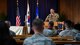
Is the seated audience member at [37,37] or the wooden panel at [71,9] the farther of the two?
the wooden panel at [71,9]

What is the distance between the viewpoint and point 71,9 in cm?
1299

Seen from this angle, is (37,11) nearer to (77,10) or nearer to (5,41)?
(77,10)

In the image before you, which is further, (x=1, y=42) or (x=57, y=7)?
(x=57, y=7)

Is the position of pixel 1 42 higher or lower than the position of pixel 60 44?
higher

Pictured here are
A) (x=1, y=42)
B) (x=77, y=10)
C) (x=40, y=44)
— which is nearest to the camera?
(x=1, y=42)

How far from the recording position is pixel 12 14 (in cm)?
1377

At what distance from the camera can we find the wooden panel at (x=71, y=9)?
12446 millimetres

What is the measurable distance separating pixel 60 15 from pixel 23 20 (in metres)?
1.87

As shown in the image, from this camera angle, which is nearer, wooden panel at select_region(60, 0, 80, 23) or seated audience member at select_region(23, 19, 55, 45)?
seated audience member at select_region(23, 19, 55, 45)

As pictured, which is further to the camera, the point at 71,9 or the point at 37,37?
the point at 71,9

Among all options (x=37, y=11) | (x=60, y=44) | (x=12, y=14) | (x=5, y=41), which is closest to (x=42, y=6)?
(x=37, y=11)

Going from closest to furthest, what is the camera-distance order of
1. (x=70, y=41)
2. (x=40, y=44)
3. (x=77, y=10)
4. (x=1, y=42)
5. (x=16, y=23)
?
1. (x=1, y=42)
2. (x=40, y=44)
3. (x=70, y=41)
4. (x=77, y=10)
5. (x=16, y=23)

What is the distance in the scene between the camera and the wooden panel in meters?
12.4

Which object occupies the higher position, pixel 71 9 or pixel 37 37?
pixel 37 37
